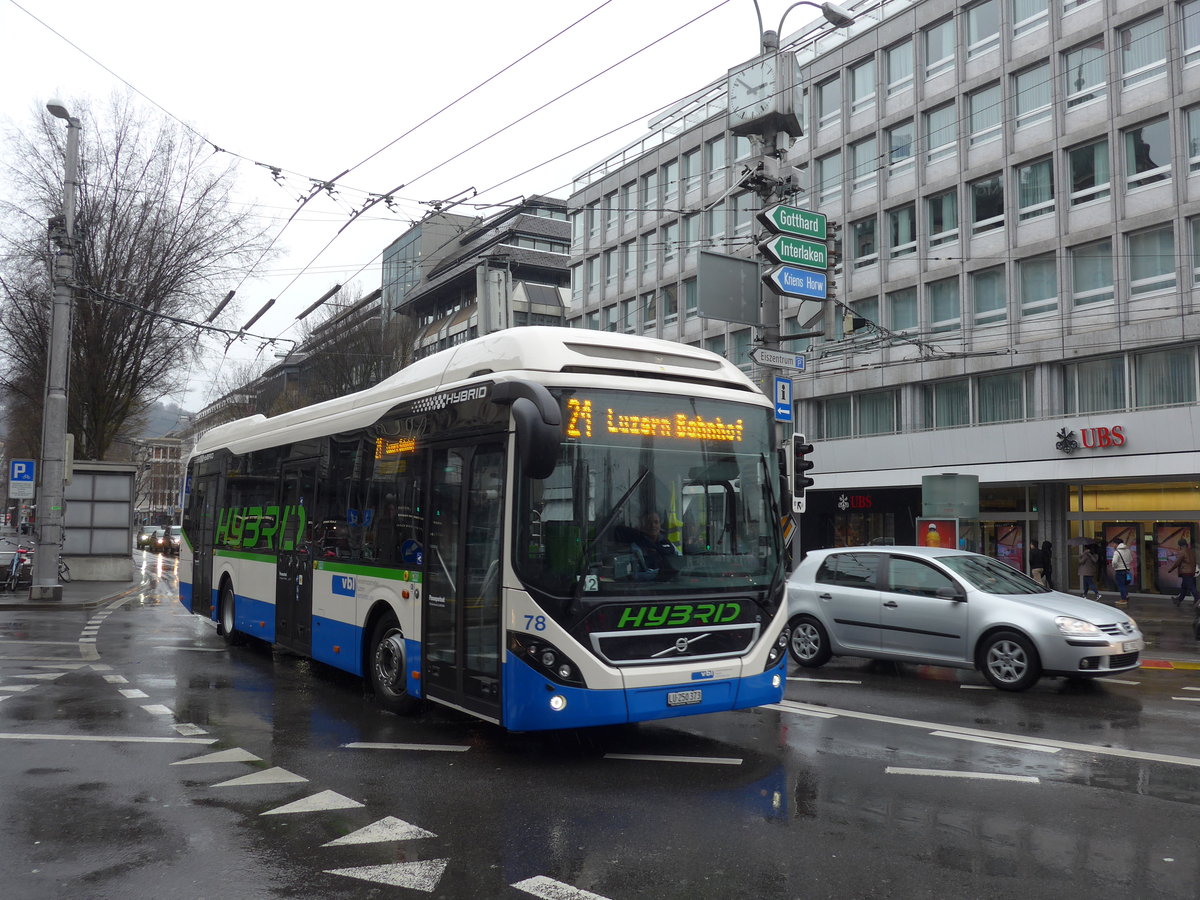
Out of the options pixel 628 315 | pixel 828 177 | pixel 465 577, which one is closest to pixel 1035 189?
pixel 828 177

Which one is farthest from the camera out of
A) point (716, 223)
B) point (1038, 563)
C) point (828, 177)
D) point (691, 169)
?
point (691, 169)

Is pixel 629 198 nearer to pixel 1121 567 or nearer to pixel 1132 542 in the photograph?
pixel 1132 542

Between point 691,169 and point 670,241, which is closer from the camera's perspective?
point 691,169

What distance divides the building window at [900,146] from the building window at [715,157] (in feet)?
25.7

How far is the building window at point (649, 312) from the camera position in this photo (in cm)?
4411

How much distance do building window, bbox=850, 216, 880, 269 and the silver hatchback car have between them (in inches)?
927

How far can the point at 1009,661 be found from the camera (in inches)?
411

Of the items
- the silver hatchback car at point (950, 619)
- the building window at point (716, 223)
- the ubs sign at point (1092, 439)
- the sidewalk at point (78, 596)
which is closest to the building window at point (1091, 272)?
the ubs sign at point (1092, 439)

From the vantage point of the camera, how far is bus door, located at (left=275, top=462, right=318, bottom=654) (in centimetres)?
1094

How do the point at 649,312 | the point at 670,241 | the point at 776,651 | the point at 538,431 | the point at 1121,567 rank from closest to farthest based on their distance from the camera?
the point at 538,431 < the point at 776,651 < the point at 1121,567 < the point at 670,241 < the point at 649,312

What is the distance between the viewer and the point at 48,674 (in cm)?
1127

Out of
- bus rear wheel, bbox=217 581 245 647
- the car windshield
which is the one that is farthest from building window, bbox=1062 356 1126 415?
bus rear wheel, bbox=217 581 245 647

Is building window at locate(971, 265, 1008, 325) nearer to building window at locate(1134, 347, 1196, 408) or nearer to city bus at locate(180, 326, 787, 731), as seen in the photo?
building window at locate(1134, 347, 1196, 408)

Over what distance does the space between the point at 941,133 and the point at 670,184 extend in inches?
542
